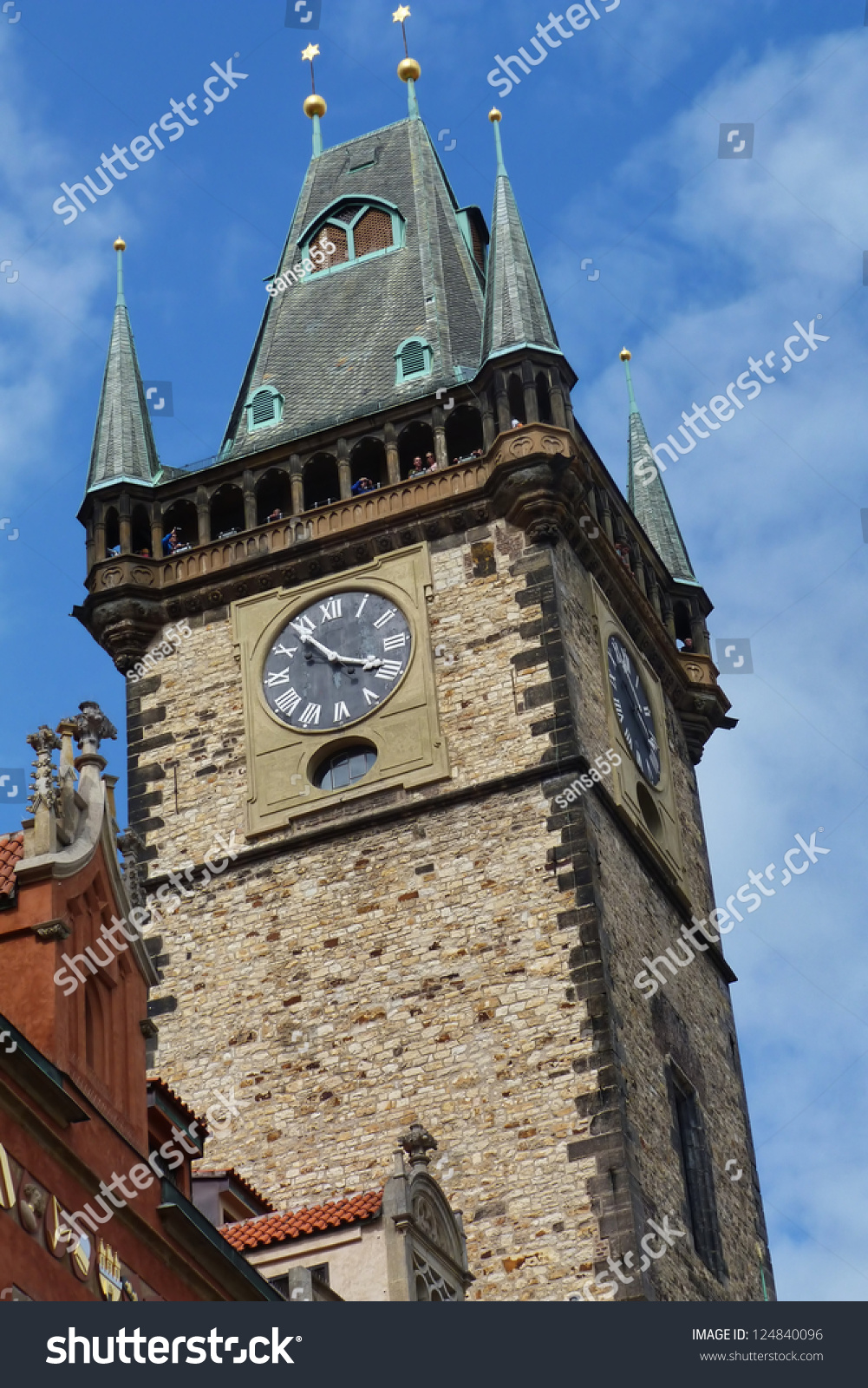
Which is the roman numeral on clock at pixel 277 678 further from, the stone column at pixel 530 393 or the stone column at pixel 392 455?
the stone column at pixel 530 393

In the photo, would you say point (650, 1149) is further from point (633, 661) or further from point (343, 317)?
point (343, 317)

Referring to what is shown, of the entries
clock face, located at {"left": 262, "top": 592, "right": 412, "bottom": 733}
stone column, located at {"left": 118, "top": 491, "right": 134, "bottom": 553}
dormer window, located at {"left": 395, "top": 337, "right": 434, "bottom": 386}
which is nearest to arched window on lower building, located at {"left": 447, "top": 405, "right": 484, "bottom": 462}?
dormer window, located at {"left": 395, "top": 337, "right": 434, "bottom": 386}

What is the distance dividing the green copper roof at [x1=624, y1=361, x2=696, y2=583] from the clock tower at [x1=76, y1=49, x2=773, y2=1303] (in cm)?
26

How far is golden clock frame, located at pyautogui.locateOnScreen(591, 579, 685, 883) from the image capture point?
116ft

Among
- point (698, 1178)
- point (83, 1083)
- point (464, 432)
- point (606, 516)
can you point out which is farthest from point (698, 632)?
point (83, 1083)

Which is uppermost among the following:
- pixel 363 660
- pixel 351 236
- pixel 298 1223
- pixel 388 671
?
pixel 351 236

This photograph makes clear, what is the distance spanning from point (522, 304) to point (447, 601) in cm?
445

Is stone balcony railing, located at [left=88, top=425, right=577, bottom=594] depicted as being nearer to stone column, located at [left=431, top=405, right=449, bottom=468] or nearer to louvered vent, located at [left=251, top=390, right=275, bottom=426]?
stone column, located at [left=431, top=405, right=449, bottom=468]

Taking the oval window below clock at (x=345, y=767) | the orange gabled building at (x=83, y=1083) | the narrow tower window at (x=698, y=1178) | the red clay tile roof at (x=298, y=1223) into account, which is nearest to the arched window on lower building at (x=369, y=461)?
the oval window below clock at (x=345, y=767)

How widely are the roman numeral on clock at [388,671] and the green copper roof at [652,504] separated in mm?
6849

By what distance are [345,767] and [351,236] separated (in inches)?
397

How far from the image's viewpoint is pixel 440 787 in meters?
34.3

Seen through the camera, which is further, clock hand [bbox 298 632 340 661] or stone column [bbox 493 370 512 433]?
stone column [bbox 493 370 512 433]

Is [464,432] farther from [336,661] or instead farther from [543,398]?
[336,661]
